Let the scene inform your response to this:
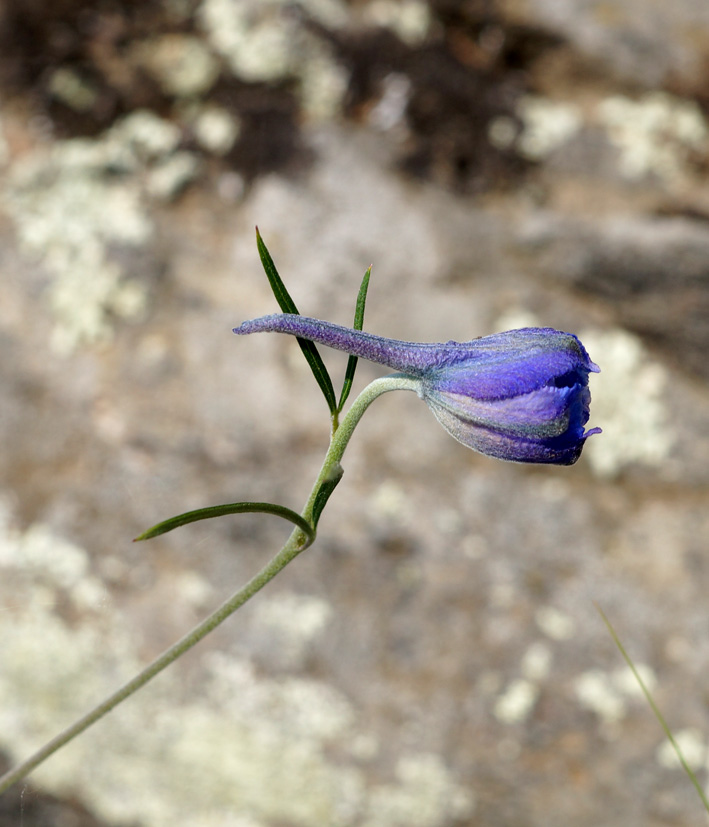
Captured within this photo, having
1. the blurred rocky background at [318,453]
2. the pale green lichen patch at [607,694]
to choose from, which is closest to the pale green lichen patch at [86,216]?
the blurred rocky background at [318,453]

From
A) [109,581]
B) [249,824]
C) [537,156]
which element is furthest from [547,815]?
[537,156]

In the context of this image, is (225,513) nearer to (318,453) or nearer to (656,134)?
(318,453)

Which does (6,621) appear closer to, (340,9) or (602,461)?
(602,461)

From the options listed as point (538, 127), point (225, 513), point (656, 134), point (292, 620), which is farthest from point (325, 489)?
point (656, 134)

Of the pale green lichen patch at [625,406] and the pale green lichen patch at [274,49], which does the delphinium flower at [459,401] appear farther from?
the pale green lichen patch at [274,49]

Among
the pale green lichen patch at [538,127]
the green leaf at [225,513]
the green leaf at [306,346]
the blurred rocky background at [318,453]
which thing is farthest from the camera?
the pale green lichen patch at [538,127]
